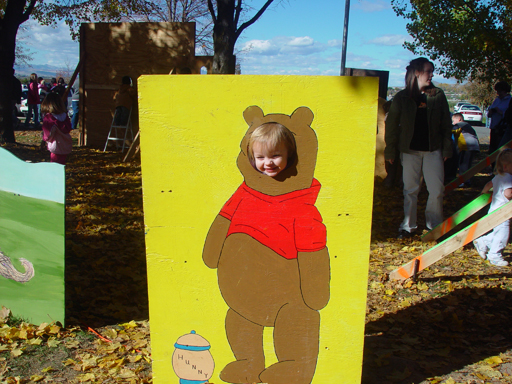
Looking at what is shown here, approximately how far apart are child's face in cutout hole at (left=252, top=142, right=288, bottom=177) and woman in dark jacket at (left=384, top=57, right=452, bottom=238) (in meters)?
3.37

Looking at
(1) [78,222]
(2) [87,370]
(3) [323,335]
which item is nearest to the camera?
(3) [323,335]

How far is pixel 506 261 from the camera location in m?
5.03

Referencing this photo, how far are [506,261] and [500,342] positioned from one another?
1900 millimetres

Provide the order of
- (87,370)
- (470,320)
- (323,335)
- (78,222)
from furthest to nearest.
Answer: (78,222) → (470,320) → (87,370) → (323,335)

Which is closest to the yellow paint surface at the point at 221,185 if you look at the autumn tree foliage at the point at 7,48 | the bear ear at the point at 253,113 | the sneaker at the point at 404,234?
the bear ear at the point at 253,113

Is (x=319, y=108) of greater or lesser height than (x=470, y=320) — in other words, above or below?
above

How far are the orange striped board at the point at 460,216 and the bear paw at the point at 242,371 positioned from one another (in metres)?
3.47

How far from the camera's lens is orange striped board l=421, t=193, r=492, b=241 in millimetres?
5094

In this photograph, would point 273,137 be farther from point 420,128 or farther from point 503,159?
point 503,159

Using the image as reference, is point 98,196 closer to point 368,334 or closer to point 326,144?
point 368,334

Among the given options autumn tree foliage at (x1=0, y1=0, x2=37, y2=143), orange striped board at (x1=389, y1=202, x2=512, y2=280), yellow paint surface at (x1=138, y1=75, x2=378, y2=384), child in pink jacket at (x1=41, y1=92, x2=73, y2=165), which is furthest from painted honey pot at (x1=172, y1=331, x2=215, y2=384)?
autumn tree foliage at (x1=0, y1=0, x2=37, y2=143)

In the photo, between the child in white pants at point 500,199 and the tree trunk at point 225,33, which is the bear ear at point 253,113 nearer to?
the child in white pants at point 500,199

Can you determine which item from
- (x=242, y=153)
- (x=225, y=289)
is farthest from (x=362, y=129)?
(x=225, y=289)

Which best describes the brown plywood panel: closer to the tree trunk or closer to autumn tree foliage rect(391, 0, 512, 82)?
the tree trunk
